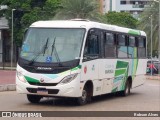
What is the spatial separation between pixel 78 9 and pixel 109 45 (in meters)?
33.5

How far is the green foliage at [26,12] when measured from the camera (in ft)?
203

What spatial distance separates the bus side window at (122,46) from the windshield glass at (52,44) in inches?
153

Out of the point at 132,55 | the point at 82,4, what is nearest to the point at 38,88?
the point at 132,55

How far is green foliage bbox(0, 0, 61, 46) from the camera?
6200cm

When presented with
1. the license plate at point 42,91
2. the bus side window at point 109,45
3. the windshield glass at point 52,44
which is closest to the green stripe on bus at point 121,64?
the bus side window at point 109,45

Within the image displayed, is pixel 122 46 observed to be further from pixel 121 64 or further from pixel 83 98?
pixel 83 98

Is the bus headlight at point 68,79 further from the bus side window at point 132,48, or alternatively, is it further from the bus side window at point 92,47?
the bus side window at point 132,48

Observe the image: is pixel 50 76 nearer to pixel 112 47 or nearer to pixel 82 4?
pixel 112 47

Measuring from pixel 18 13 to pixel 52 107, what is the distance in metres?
51.0

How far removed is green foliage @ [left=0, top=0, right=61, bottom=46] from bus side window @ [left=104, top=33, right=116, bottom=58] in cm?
4242

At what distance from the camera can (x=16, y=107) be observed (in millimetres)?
15305

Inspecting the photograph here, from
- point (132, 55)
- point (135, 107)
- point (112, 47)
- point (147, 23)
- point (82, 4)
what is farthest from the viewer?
point (147, 23)

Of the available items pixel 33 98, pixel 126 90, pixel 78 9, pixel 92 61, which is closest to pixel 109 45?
pixel 92 61

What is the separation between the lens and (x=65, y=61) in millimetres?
15617
